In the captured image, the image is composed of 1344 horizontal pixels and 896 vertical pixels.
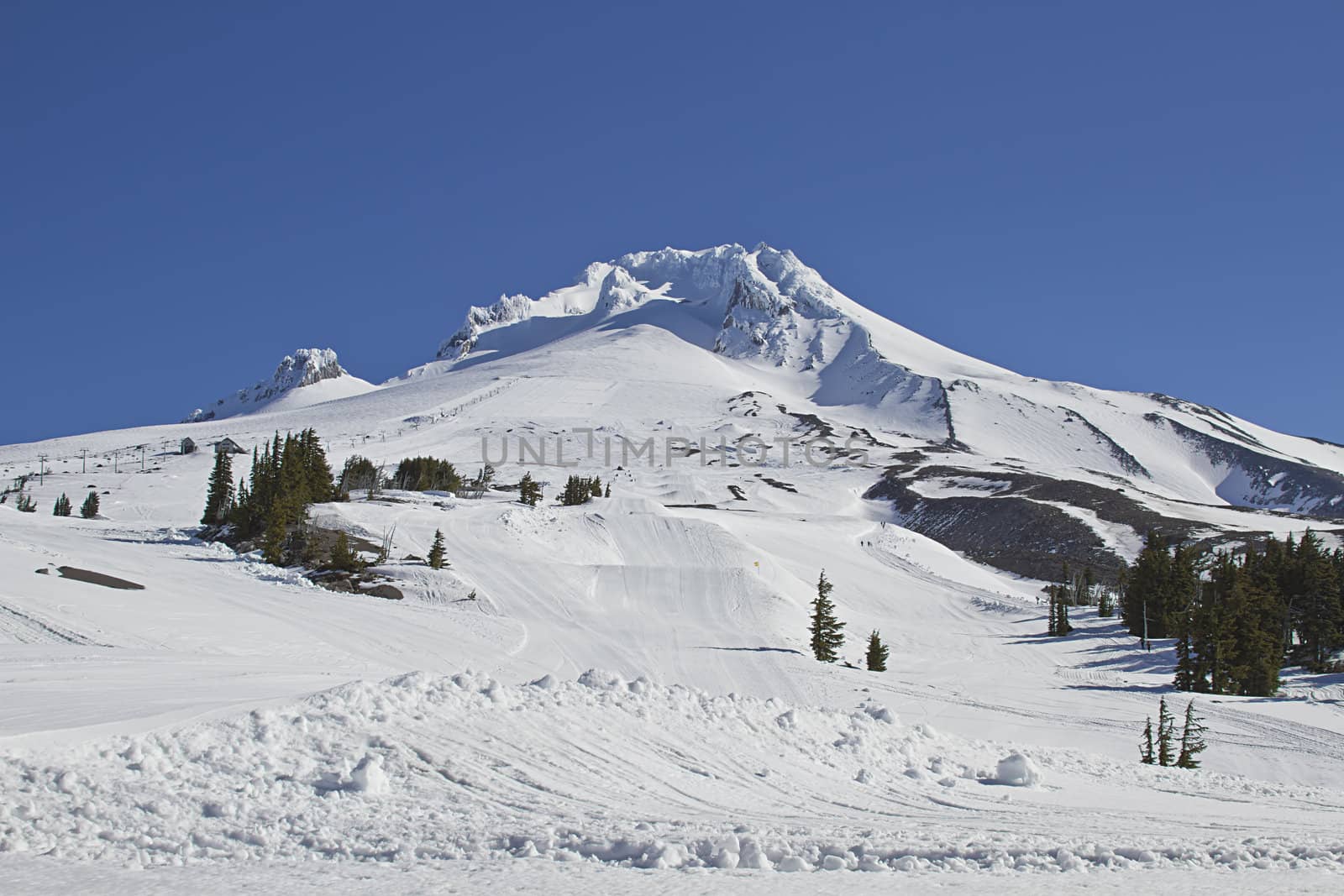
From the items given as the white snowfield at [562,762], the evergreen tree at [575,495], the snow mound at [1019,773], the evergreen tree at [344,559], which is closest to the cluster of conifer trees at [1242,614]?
the white snowfield at [562,762]

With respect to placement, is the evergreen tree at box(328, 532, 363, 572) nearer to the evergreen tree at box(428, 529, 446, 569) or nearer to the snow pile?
the evergreen tree at box(428, 529, 446, 569)

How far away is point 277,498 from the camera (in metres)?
54.7

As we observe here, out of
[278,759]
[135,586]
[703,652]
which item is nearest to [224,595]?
[135,586]

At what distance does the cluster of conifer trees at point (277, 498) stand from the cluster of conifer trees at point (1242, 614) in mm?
42772

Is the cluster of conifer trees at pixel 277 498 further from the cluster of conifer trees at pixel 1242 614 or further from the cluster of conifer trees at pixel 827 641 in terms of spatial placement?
the cluster of conifer trees at pixel 1242 614

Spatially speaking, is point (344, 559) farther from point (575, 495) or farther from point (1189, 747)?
point (575, 495)

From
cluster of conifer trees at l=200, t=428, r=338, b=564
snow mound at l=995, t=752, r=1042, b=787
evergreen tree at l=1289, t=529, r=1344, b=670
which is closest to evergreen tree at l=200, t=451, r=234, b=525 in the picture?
cluster of conifer trees at l=200, t=428, r=338, b=564

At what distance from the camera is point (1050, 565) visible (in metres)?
103

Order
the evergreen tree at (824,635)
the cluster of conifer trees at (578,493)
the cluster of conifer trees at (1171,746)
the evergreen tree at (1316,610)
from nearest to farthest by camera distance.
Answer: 1. the cluster of conifer trees at (1171,746)
2. the evergreen tree at (824,635)
3. the evergreen tree at (1316,610)
4. the cluster of conifer trees at (578,493)

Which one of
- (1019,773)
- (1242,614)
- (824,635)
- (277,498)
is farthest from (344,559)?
(1242,614)

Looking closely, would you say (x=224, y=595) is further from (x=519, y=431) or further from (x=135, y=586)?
(x=519, y=431)

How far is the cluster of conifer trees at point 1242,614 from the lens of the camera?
38.5 m

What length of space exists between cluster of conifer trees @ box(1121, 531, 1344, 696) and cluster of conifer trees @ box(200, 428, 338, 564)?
4277 centimetres

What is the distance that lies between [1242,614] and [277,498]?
4739 cm
